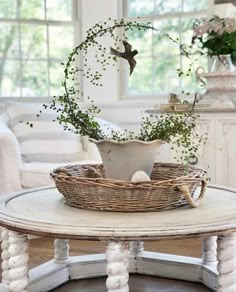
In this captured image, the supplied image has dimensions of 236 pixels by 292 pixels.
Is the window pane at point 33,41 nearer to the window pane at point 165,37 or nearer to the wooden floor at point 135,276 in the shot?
the window pane at point 165,37

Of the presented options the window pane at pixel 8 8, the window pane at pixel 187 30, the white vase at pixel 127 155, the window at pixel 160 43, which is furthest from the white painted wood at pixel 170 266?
the window pane at pixel 8 8

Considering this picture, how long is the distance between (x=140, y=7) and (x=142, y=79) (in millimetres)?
618

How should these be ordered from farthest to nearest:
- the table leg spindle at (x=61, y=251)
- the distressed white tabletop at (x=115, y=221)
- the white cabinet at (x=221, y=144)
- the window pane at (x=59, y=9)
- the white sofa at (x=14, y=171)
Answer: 1. the window pane at (x=59, y=9)
2. the white cabinet at (x=221, y=144)
3. the white sofa at (x=14, y=171)
4. the table leg spindle at (x=61, y=251)
5. the distressed white tabletop at (x=115, y=221)

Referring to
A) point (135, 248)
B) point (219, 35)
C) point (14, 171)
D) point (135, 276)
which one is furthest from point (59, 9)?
point (135, 276)

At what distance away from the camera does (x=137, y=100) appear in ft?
14.1

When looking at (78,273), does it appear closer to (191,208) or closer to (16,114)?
(191,208)

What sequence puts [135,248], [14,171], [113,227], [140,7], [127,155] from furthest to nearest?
[140,7], [14,171], [135,248], [127,155], [113,227]

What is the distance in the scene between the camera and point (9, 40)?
Answer: 13.9 feet

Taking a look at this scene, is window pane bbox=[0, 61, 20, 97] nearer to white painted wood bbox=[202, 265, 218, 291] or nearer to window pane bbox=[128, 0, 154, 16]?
window pane bbox=[128, 0, 154, 16]

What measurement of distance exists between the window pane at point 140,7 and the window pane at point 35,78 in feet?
2.92

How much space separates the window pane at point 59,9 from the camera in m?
4.38

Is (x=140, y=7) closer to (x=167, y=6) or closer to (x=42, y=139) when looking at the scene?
(x=167, y=6)

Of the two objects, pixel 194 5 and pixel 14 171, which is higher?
pixel 194 5

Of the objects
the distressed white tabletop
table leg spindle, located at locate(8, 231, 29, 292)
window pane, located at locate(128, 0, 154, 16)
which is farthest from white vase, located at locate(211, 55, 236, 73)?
table leg spindle, located at locate(8, 231, 29, 292)
